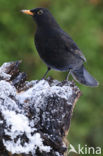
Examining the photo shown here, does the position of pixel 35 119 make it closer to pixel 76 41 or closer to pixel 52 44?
pixel 52 44

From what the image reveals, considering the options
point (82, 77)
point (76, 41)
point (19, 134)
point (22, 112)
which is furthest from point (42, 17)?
point (76, 41)

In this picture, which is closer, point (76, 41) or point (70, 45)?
point (70, 45)

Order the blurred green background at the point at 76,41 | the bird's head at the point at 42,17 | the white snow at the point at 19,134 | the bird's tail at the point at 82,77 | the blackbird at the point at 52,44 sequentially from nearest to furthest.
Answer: the white snow at the point at 19,134 < the blackbird at the point at 52,44 < the bird's head at the point at 42,17 < the bird's tail at the point at 82,77 < the blurred green background at the point at 76,41

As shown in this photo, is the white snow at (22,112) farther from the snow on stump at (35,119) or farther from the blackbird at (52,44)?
the blackbird at (52,44)

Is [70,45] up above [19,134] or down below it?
above

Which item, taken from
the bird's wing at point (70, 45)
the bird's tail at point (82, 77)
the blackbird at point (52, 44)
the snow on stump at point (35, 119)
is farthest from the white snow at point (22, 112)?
the bird's tail at point (82, 77)

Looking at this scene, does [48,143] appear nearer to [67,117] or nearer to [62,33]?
[67,117]

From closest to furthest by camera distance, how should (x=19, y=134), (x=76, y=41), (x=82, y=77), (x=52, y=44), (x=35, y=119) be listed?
1. (x=19, y=134)
2. (x=35, y=119)
3. (x=52, y=44)
4. (x=82, y=77)
5. (x=76, y=41)
